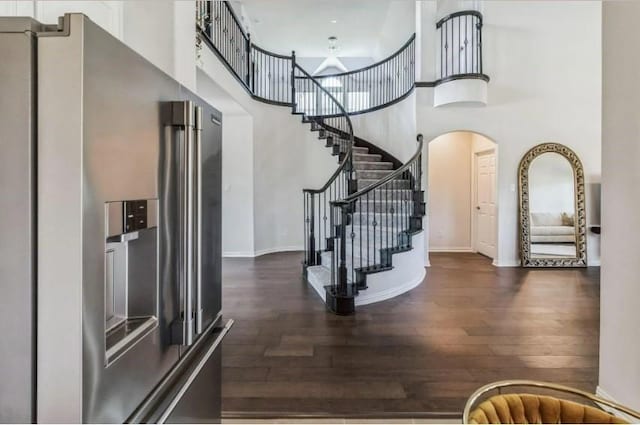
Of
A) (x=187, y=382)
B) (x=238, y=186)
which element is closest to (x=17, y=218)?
(x=187, y=382)

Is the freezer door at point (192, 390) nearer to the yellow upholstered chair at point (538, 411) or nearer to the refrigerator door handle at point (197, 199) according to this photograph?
the refrigerator door handle at point (197, 199)

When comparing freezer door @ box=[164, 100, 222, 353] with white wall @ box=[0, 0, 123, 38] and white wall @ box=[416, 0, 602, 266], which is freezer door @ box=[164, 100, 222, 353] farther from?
white wall @ box=[416, 0, 602, 266]

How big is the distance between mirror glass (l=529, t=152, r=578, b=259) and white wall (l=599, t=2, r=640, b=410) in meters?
4.57

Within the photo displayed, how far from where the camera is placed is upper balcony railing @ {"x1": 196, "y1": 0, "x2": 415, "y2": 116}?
5449 millimetres

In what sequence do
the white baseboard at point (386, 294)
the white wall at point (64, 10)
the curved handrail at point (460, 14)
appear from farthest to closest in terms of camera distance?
the curved handrail at point (460, 14) < the white baseboard at point (386, 294) < the white wall at point (64, 10)

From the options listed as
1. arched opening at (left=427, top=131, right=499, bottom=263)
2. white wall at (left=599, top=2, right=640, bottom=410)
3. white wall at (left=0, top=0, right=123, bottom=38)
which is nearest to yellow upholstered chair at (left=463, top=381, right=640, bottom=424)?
white wall at (left=599, top=2, right=640, bottom=410)

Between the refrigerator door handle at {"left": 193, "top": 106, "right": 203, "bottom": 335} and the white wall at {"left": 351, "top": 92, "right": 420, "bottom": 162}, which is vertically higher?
the white wall at {"left": 351, "top": 92, "right": 420, "bottom": 162}

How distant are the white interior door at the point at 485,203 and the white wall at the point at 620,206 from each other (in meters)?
4.60

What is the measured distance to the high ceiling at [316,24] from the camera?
7.55 metres

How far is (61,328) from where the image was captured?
2.32 feet

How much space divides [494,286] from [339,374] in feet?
10.7

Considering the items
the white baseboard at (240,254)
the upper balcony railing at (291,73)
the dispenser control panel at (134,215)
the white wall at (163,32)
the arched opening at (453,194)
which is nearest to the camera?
the dispenser control panel at (134,215)

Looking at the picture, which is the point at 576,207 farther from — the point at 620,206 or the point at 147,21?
the point at 147,21

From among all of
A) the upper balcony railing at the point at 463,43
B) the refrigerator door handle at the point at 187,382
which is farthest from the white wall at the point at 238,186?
the refrigerator door handle at the point at 187,382
